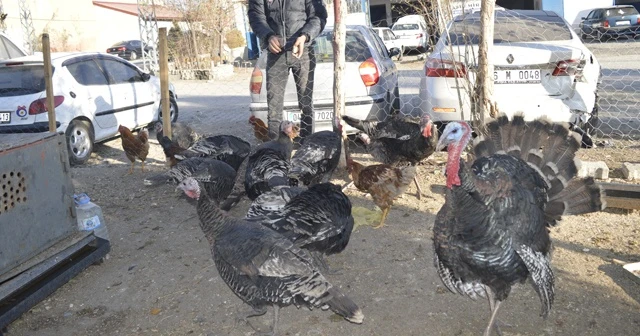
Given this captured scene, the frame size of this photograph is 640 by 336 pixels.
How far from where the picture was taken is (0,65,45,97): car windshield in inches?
329

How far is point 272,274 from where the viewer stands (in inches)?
142

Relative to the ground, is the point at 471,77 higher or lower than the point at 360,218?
higher

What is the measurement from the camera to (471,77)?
6.79m

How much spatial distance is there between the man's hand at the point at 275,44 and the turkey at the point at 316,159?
112 centimetres

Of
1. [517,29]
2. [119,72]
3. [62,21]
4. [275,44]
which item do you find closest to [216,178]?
[275,44]

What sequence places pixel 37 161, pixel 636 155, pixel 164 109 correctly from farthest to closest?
pixel 164 109 < pixel 636 155 < pixel 37 161

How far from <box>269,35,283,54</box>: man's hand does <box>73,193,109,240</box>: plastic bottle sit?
2668mm

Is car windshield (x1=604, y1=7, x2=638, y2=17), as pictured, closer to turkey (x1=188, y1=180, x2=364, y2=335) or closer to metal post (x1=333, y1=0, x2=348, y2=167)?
metal post (x1=333, y1=0, x2=348, y2=167)

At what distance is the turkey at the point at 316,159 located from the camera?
589 centimetres

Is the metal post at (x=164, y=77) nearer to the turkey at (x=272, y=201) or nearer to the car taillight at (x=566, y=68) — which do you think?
the turkey at (x=272, y=201)

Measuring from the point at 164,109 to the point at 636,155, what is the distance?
6453 mm

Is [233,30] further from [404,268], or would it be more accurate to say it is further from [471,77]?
[404,268]

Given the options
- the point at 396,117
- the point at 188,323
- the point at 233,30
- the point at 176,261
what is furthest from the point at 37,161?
the point at 233,30

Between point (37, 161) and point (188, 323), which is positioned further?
point (37, 161)
